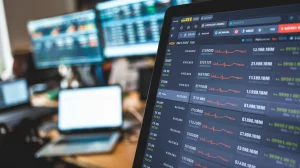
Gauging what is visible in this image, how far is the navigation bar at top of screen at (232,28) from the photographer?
38 centimetres

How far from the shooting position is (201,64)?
1.50 ft

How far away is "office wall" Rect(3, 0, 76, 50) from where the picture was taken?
3133mm

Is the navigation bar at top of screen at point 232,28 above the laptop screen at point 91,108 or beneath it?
above

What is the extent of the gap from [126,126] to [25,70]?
4.69 feet

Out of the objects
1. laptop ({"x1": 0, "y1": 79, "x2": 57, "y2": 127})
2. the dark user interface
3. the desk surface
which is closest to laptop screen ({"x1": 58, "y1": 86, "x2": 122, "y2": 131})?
the desk surface

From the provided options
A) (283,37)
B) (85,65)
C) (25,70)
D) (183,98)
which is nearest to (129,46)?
(85,65)

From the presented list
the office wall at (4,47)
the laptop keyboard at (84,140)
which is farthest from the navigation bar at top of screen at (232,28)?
the office wall at (4,47)

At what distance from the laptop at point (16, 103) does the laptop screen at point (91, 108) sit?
32 centimetres

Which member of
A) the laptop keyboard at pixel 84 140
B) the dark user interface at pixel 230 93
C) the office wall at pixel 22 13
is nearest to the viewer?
the dark user interface at pixel 230 93

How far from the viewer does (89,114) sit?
1113 millimetres

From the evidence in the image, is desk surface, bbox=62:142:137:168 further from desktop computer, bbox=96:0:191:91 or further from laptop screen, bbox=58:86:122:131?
desktop computer, bbox=96:0:191:91

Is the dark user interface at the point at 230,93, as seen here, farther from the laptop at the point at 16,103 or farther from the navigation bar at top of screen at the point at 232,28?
the laptop at the point at 16,103

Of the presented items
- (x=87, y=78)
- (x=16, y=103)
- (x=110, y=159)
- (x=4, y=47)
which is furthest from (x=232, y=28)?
(x=4, y=47)

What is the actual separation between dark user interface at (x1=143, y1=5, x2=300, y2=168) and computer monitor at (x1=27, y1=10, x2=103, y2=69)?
1.02 meters
